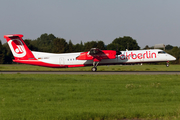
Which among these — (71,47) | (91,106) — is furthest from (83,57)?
(71,47)

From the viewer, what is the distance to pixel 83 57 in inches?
1280

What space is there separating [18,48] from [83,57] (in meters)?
9.72

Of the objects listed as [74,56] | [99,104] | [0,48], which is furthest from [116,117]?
[0,48]

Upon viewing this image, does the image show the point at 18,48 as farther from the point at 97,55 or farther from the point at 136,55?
the point at 136,55

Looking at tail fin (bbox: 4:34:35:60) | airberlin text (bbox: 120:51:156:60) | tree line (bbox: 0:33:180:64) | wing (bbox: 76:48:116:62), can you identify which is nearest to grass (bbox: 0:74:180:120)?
Answer: wing (bbox: 76:48:116:62)

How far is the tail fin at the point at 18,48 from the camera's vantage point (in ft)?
105

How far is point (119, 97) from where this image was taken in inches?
466

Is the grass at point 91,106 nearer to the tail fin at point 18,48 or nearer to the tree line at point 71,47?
the tail fin at point 18,48

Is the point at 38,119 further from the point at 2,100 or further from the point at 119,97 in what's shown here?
the point at 119,97

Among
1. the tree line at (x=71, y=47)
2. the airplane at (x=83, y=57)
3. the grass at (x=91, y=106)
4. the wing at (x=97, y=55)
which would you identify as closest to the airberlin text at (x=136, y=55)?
the airplane at (x=83, y=57)

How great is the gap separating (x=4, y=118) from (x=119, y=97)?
19.9 ft

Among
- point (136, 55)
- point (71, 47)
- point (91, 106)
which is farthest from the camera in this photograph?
point (71, 47)

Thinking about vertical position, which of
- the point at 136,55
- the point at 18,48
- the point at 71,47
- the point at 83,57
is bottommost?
the point at 83,57

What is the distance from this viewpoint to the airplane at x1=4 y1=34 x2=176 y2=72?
3206cm
